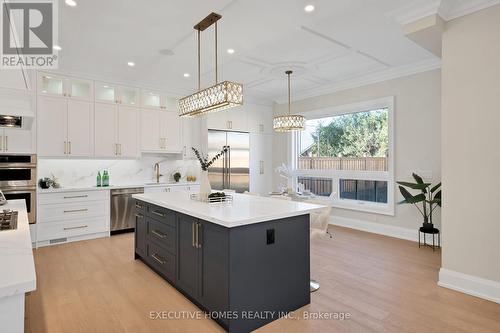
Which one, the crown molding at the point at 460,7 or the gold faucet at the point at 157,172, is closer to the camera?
the crown molding at the point at 460,7

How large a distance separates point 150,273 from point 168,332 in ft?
3.99

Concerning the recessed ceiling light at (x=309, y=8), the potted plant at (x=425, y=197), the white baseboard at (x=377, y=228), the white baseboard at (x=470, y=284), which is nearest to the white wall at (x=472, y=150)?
the white baseboard at (x=470, y=284)

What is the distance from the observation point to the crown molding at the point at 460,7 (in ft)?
8.65

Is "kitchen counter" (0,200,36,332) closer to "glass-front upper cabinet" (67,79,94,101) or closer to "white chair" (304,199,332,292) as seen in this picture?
"white chair" (304,199,332,292)

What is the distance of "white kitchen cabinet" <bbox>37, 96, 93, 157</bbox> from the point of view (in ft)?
14.2

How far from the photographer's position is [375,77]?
16.2ft

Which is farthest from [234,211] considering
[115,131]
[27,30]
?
[115,131]

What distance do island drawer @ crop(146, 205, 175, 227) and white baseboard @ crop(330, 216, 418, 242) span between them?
3.86 meters

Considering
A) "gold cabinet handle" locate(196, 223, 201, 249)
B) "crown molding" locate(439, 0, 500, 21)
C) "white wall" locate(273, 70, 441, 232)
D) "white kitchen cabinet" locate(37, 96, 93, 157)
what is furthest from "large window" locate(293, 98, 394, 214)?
"white kitchen cabinet" locate(37, 96, 93, 157)

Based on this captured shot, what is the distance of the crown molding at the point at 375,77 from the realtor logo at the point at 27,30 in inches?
180

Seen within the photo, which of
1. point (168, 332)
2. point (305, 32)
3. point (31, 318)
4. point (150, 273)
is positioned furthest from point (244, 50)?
point (31, 318)

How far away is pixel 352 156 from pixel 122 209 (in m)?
4.49

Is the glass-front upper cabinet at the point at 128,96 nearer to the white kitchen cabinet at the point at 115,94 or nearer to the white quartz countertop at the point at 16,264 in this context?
the white kitchen cabinet at the point at 115,94

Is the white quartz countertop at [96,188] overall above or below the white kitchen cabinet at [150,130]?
below
